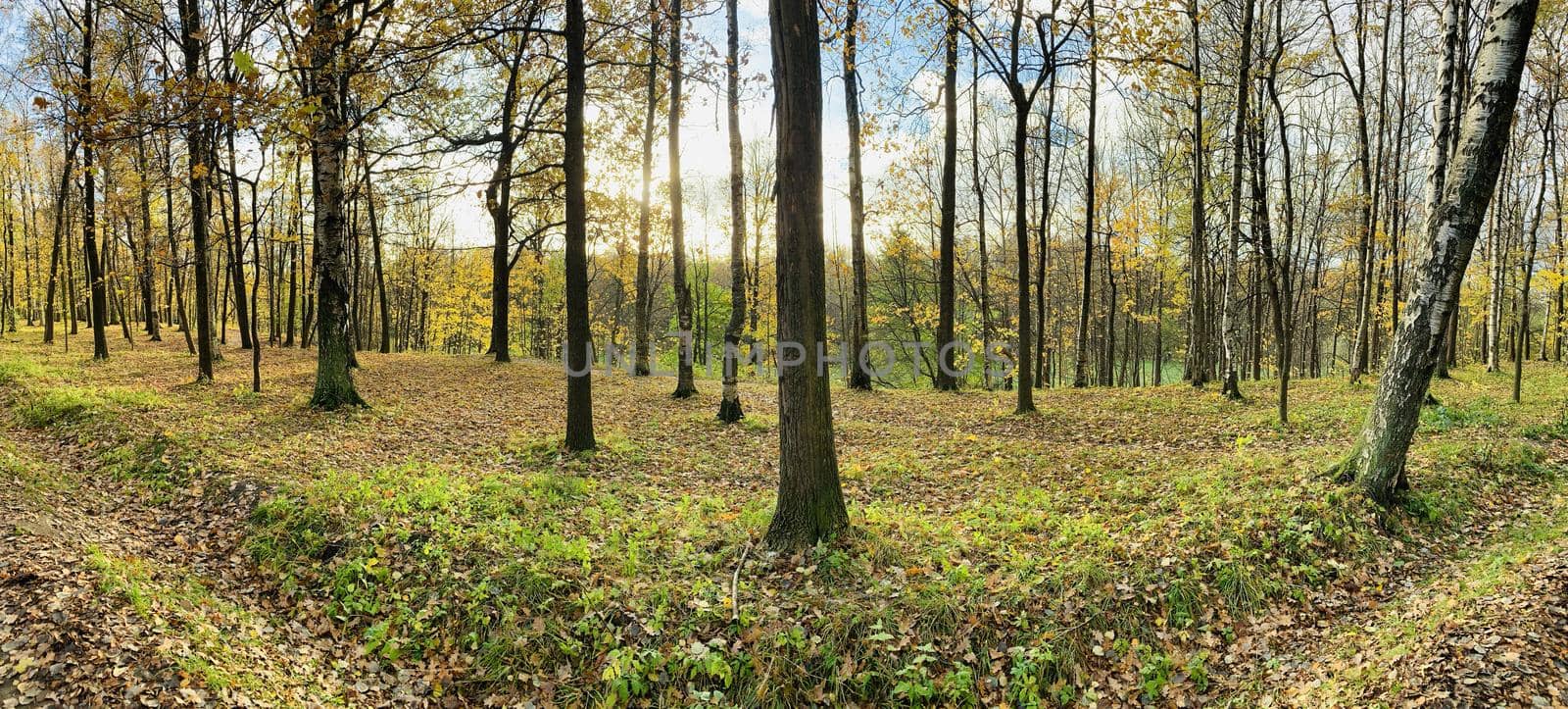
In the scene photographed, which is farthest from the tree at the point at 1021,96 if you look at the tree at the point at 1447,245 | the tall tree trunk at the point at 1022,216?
the tree at the point at 1447,245

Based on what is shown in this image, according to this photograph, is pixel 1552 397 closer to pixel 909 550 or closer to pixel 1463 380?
pixel 1463 380

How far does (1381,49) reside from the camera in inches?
599

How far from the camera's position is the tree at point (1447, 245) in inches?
213

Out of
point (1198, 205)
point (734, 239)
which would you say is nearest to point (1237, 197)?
point (1198, 205)

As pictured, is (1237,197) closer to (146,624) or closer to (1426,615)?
(1426,615)

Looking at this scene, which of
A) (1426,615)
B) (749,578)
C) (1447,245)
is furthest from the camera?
(1447,245)

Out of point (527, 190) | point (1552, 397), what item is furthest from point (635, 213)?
point (1552, 397)

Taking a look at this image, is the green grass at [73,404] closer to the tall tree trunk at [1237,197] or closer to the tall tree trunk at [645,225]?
the tall tree trunk at [645,225]

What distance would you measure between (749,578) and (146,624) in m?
3.94

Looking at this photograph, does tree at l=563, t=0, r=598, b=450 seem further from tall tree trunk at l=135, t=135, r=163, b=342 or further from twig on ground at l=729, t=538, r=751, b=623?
tall tree trunk at l=135, t=135, r=163, b=342

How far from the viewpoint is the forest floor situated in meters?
4.04

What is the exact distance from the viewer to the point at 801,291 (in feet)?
17.7

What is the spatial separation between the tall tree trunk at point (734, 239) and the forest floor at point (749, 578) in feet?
9.92

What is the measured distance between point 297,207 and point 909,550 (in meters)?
23.7
